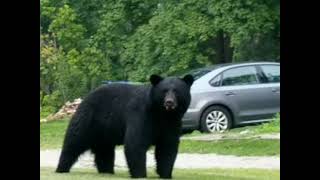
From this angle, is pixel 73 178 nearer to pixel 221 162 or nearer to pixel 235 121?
pixel 221 162

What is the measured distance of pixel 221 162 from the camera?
1470 cm

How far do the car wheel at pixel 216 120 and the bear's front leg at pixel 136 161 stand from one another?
27.8 ft

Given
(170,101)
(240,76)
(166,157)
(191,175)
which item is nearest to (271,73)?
(240,76)

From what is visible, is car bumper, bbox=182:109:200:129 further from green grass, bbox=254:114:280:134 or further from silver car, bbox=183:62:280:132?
green grass, bbox=254:114:280:134

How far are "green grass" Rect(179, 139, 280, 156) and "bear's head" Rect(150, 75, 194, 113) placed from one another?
5566 mm

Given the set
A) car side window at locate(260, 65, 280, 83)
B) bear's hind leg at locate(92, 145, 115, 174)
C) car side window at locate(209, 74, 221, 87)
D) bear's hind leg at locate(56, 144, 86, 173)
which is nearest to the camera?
bear's hind leg at locate(56, 144, 86, 173)

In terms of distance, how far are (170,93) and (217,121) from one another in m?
9.00

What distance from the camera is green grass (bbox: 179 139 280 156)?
52.3 feet

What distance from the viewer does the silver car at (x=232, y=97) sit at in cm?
1883

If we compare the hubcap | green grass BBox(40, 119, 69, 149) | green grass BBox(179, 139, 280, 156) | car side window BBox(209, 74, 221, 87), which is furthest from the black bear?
car side window BBox(209, 74, 221, 87)

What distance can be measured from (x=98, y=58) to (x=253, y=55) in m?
8.38

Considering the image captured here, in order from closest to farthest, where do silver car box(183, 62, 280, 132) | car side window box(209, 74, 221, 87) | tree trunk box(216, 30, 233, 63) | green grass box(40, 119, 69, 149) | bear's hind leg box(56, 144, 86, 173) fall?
bear's hind leg box(56, 144, 86, 173) → silver car box(183, 62, 280, 132) → car side window box(209, 74, 221, 87) → green grass box(40, 119, 69, 149) → tree trunk box(216, 30, 233, 63)

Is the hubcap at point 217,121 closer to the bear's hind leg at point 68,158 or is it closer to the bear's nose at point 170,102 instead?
the bear's hind leg at point 68,158

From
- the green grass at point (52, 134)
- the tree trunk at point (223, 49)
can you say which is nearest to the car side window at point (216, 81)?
the green grass at point (52, 134)
